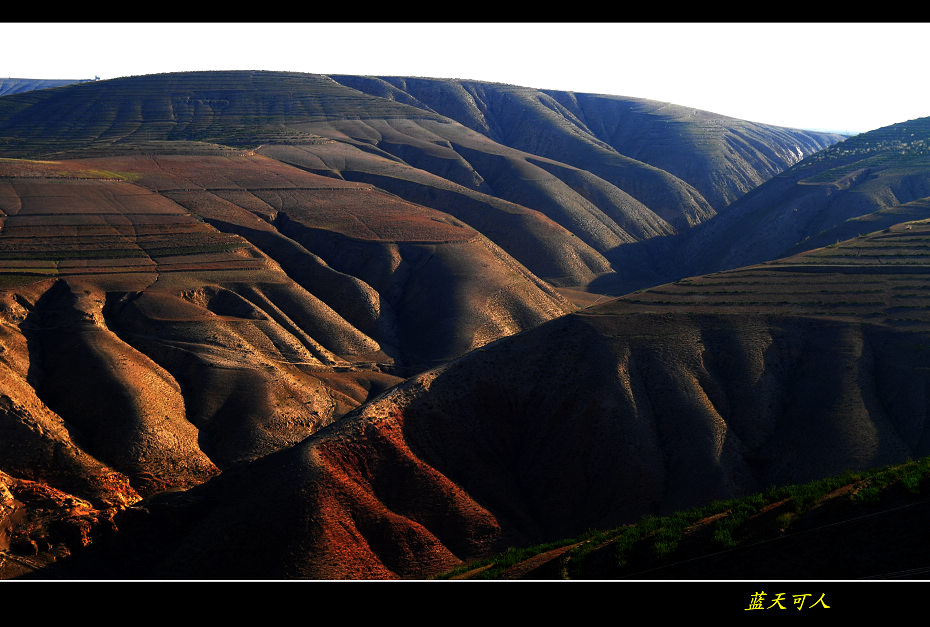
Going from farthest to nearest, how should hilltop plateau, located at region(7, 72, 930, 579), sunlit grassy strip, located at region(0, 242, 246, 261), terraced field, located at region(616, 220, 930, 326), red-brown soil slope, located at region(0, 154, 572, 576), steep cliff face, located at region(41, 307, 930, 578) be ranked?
sunlit grassy strip, located at region(0, 242, 246, 261)
terraced field, located at region(616, 220, 930, 326)
red-brown soil slope, located at region(0, 154, 572, 576)
hilltop plateau, located at region(7, 72, 930, 579)
steep cliff face, located at region(41, 307, 930, 578)

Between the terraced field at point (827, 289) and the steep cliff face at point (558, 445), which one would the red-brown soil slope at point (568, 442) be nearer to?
the steep cliff face at point (558, 445)

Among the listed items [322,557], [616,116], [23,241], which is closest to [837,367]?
[322,557]

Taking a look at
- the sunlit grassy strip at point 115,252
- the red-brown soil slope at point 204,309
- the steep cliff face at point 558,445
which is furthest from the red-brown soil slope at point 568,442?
the sunlit grassy strip at point 115,252

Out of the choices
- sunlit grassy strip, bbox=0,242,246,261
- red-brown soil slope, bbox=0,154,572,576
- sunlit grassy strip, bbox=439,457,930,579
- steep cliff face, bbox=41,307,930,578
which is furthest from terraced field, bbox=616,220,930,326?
sunlit grassy strip, bbox=0,242,246,261

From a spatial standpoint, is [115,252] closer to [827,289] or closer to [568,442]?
[568,442]

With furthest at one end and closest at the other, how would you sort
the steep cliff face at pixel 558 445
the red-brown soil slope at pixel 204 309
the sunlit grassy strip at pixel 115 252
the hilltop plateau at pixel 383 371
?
the sunlit grassy strip at pixel 115 252 → the red-brown soil slope at pixel 204 309 → the hilltop plateau at pixel 383 371 → the steep cliff face at pixel 558 445

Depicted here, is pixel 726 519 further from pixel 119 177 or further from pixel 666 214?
pixel 666 214

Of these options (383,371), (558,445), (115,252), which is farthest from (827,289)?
(115,252)

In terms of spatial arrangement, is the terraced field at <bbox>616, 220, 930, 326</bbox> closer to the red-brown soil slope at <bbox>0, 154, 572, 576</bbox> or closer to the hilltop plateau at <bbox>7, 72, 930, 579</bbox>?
the hilltop plateau at <bbox>7, 72, 930, 579</bbox>

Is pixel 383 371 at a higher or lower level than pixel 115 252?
lower
